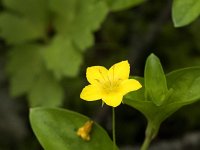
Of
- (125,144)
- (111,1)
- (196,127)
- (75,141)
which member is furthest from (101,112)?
(75,141)

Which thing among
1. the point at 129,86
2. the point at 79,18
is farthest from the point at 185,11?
the point at 79,18

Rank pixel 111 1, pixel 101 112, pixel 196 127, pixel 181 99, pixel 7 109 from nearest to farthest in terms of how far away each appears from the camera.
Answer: pixel 181 99 → pixel 111 1 → pixel 101 112 → pixel 196 127 → pixel 7 109

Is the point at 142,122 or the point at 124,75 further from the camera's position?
the point at 142,122

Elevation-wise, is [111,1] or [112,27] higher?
[111,1]

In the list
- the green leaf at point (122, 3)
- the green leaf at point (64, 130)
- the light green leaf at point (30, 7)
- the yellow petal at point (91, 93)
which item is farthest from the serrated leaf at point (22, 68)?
the yellow petal at point (91, 93)

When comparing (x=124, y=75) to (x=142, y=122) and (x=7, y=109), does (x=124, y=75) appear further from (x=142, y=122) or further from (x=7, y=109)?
(x=7, y=109)

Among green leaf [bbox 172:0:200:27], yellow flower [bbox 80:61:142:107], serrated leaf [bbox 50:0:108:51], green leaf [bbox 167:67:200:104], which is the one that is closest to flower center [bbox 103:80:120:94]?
yellow flower [bbox 80:61:142:107]

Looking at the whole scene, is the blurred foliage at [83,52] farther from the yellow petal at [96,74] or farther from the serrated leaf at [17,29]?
the yellow petal at [96,74]
